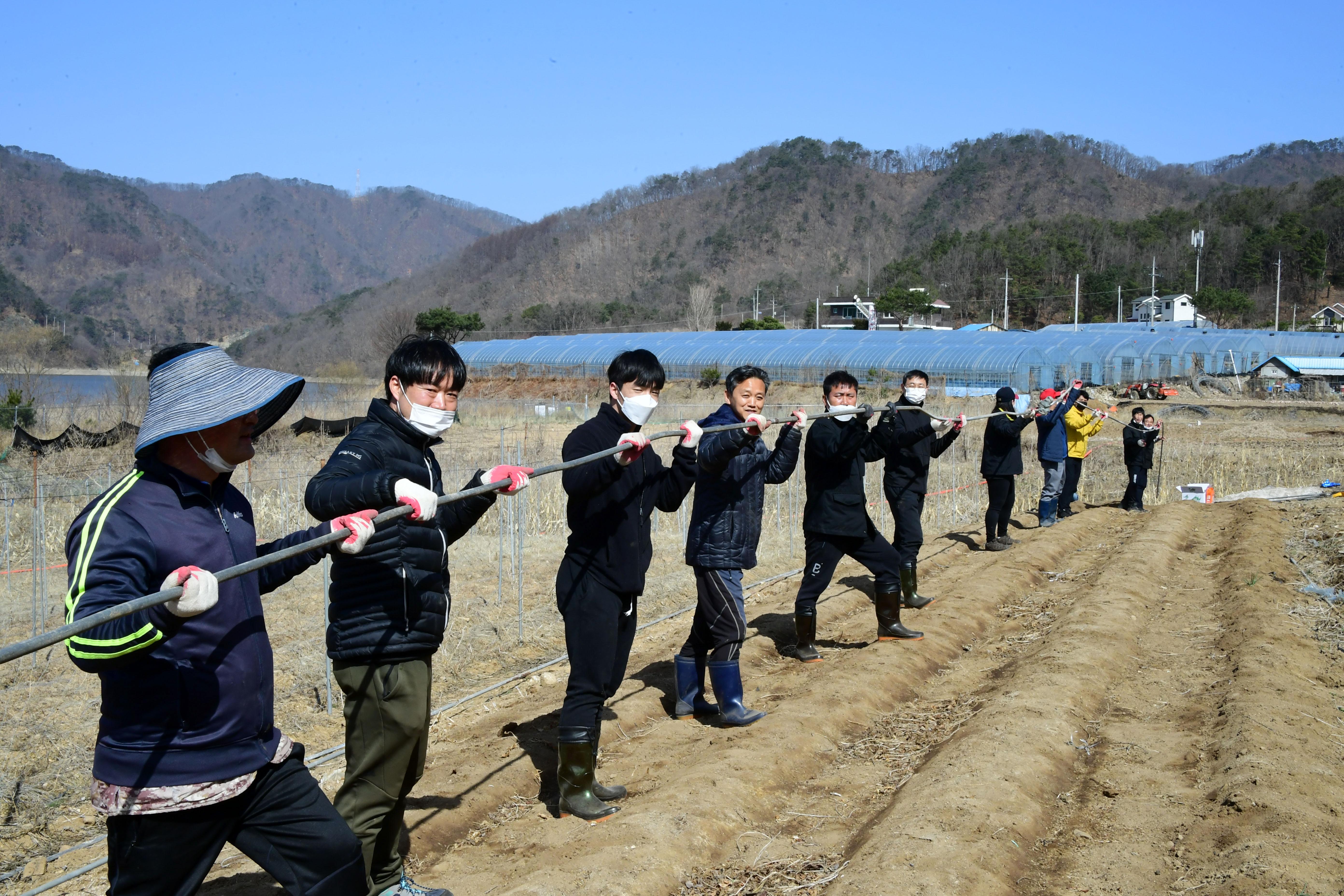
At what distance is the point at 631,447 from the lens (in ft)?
13.6

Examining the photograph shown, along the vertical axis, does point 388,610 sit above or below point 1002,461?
above

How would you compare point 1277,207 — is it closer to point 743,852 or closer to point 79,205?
point 743,852

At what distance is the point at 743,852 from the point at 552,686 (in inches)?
111

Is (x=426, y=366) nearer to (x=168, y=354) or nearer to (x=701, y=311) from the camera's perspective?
(x=168, y=354)

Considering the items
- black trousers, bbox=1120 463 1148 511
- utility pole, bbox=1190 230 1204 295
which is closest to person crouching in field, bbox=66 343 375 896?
black trousers, bbox=1120 463 1148 511

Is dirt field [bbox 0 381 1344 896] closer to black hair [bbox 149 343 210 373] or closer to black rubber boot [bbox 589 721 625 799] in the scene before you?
black rubber boot [bbox 589 721 625 799]

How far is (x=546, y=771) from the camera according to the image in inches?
200

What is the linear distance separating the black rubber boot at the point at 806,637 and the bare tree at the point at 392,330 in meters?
48.1

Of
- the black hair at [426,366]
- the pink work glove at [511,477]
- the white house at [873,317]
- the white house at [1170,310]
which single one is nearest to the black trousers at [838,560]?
the pink work glove at [511,477]

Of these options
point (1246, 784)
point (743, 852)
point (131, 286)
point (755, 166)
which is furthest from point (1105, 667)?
point (131, 286)

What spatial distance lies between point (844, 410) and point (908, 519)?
7.37ft

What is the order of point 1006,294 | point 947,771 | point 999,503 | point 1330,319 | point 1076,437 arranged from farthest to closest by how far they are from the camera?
point 1006,294 → point 1330,319 → point 1076,437 → point 999,503 → point 947,771

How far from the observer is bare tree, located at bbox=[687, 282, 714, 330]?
6344 cm

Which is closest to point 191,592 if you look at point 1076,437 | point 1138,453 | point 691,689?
point 691,689
